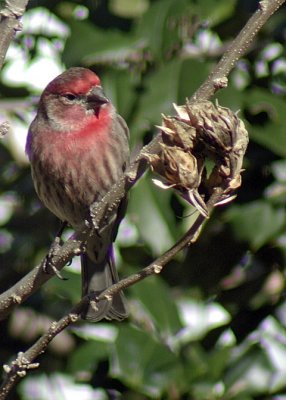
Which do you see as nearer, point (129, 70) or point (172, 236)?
point (172, 236)

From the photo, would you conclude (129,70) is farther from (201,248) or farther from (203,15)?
(201,248)

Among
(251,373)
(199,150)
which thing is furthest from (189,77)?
(199,150)

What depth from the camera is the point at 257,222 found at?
169 inches

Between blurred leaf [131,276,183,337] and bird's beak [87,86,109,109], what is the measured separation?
0.84 metres

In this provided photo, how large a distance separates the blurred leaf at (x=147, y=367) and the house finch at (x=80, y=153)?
496mm

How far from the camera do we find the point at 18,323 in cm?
511

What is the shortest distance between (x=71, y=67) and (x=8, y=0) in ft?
5.12

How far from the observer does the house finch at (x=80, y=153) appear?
4.60 metres

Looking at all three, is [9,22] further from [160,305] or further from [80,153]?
[160,305]

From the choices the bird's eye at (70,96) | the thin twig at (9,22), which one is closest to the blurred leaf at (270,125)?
the bird's eye at (70,96)

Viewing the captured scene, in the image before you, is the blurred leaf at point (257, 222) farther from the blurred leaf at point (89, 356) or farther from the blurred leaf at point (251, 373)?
the blurred leaf at point (89, 356)

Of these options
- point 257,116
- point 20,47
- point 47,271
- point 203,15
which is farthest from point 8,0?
point 20,47

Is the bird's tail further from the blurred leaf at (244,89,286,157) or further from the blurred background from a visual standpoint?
the blurred leaf at (244,89,286,157)

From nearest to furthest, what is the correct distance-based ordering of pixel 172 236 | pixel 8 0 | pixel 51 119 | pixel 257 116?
pixel 8 0 < pixel 172 236 < pixel 257 116 < pixel 51 119
